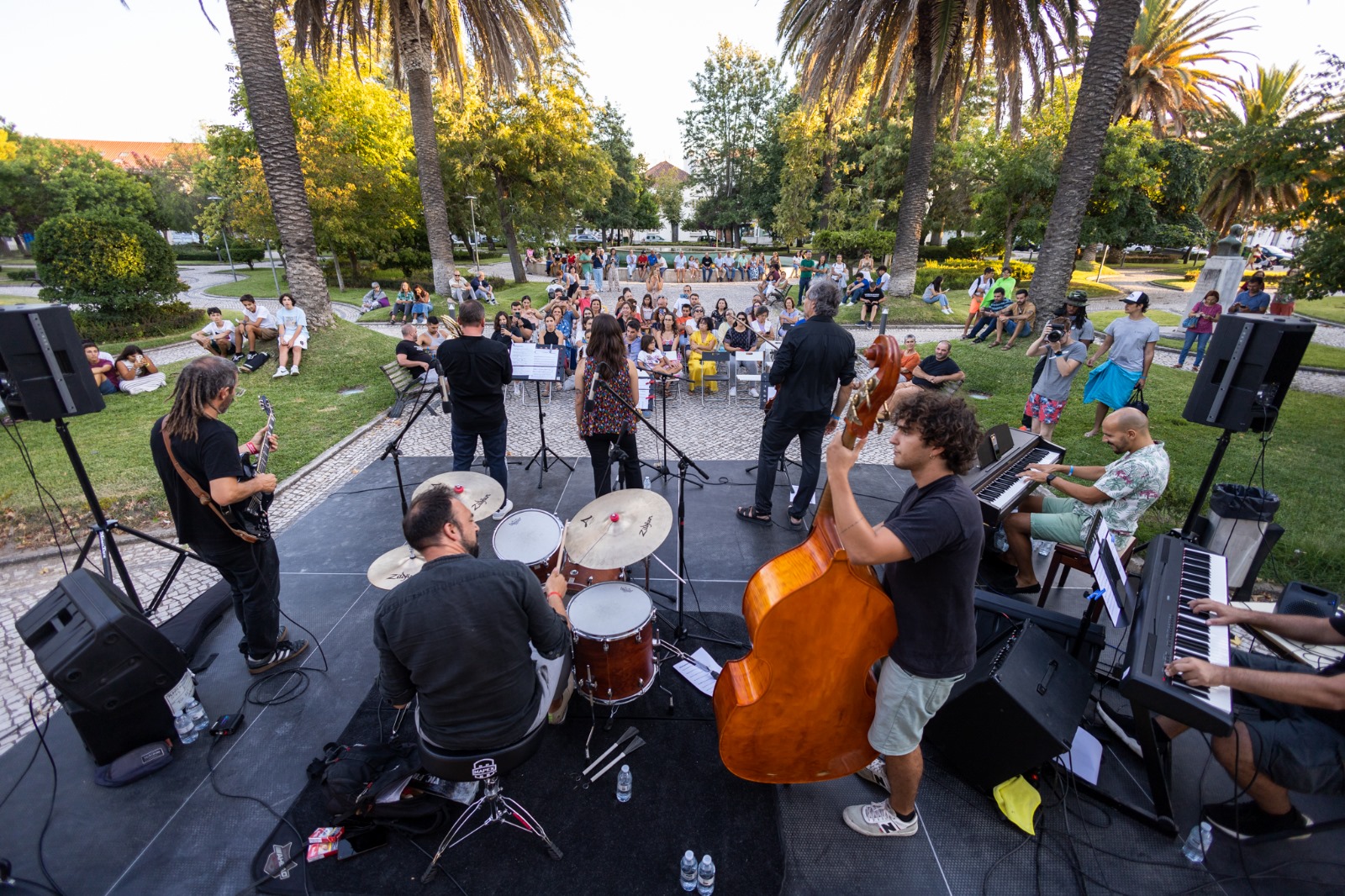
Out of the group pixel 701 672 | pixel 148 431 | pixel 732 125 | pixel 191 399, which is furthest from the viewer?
pixel 732 125

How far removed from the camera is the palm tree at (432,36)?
12.4m

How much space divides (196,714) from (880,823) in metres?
4.12

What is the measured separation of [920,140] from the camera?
14539 millimetres

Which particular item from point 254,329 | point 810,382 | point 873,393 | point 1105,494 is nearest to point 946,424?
point 873,393

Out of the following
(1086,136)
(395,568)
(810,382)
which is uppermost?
(1086,136)

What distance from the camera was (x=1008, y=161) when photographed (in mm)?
19875

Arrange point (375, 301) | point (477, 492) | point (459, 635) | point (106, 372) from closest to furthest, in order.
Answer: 1. point (459, 635)
2. point (477, 492)
3. point (106, 372)
4. point (375, 301)

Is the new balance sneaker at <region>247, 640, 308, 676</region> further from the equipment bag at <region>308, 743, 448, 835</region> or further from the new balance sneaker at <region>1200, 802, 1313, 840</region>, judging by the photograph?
the new balance sneaker at <region>1200, 802, 1313, 840</region>

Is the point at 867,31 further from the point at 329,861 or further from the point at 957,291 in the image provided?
the point at 329,861

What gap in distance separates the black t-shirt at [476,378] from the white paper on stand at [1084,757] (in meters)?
5.05

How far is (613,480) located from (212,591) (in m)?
3.62

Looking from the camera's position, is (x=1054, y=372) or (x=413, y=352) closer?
(x=1054, y=372)

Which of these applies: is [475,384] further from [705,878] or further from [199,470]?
[705,878]

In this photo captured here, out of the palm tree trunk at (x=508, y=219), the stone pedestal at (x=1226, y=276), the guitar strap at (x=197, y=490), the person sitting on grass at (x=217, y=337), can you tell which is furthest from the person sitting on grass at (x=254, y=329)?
the stone pedestal at (x=1226, y=276)
